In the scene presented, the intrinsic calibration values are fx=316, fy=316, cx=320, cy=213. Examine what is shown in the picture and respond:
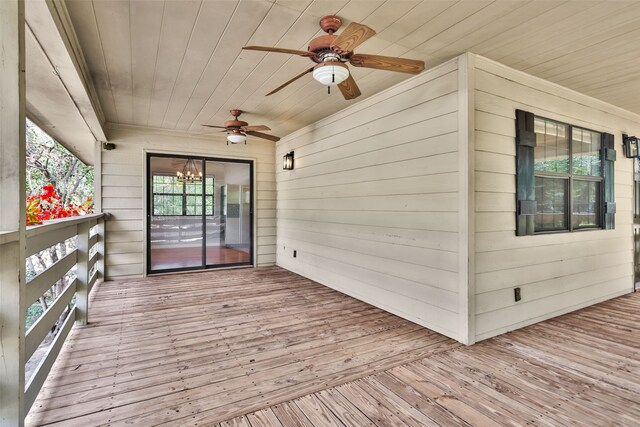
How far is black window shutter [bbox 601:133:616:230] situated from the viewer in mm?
3857

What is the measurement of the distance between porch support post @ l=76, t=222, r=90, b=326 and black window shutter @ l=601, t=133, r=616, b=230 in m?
5.87

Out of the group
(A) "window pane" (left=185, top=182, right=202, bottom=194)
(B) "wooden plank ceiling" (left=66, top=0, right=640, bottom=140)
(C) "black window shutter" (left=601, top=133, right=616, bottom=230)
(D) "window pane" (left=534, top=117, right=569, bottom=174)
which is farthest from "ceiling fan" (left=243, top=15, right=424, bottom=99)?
(A) "window pane" (left=185, top=182, right=202, bottom=194)

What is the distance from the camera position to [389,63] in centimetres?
228

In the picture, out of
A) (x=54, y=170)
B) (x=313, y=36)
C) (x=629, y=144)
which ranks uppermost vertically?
(x=313, y=36)

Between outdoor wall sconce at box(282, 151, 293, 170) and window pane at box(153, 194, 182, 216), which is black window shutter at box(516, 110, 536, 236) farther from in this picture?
window pane at box(153, 194, 182, 216)

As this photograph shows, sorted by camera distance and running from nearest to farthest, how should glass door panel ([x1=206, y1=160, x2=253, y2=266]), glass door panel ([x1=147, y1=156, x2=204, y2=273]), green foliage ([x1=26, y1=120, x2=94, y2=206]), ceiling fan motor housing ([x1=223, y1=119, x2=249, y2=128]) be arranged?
ceiling fan motor housing ([x1=223, y1=119, x2=249, y2=128]), glass door panel ([x1=147, y1=156, x2=204, y2=273]), glass door panel ([x1=206, y1=160, x2=253, y2=266]), green foliage ([x1=26, y1=120, x2=94, y2=206])

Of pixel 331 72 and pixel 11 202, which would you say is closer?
pixel 11 202

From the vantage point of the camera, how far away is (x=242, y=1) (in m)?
2.04

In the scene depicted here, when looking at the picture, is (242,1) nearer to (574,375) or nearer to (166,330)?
(166,330)

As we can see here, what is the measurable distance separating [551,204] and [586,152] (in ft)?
3.21

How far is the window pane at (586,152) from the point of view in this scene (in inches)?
141

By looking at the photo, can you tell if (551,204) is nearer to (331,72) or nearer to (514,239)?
(514,239)

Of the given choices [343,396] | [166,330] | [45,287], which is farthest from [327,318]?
[45,287]

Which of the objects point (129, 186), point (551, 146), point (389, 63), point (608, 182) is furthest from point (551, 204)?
point (129, 186)
